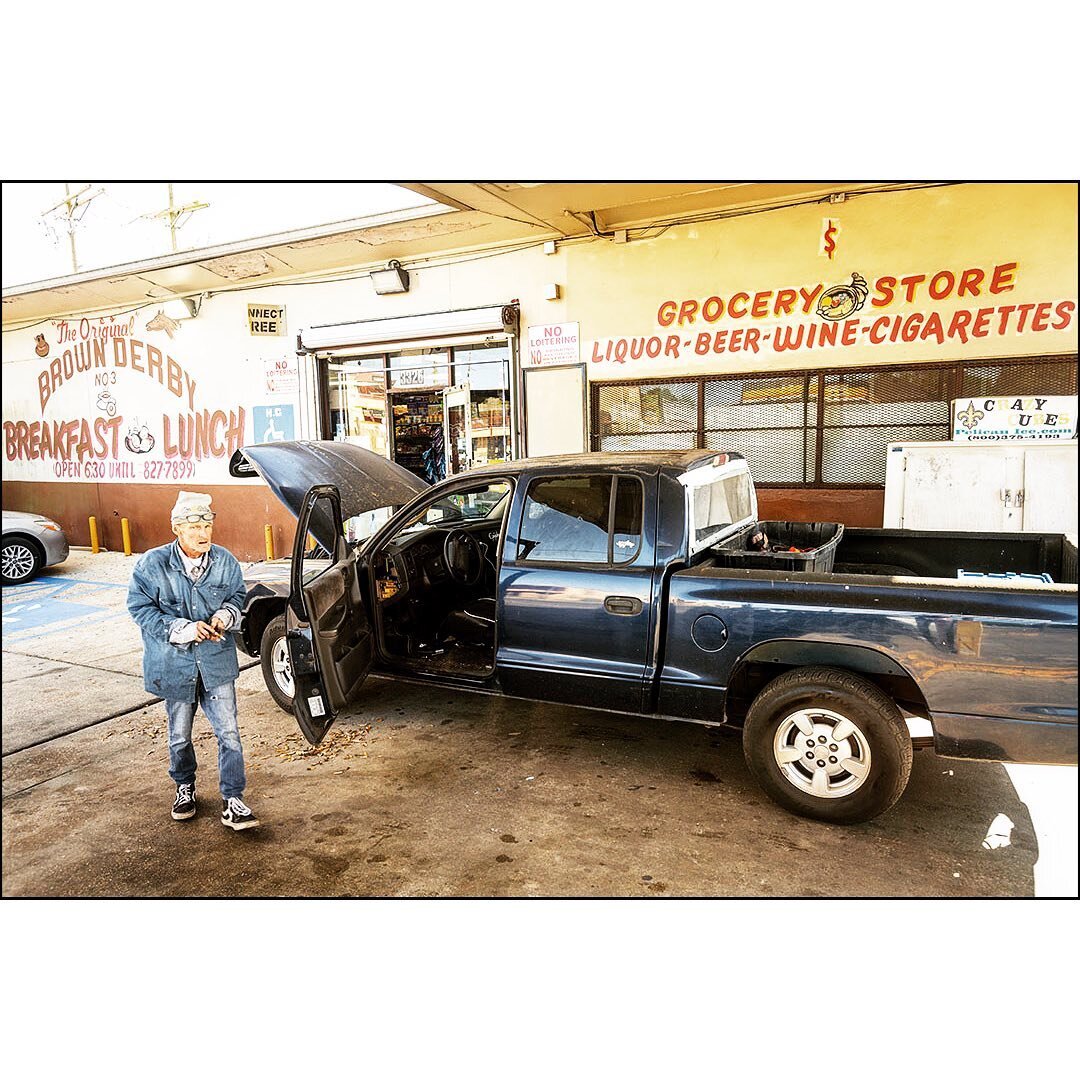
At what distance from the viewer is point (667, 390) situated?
7.64 m

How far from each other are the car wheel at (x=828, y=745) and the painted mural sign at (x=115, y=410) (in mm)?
6110

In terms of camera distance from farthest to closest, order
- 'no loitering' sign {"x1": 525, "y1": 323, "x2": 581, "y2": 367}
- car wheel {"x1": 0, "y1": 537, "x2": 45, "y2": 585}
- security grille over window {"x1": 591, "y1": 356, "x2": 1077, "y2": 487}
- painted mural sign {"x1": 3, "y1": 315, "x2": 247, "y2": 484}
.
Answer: car wheel {"x1": 0, "y1": 537, "x2": 45, "y2": 585} → 'no loitering' sign {"x1": 525, "y1": 323, "x2": 581, "y2": 367} → painted mural sign {"x1": 3, "y1": 315, "x2": 247, "y2": 484} → security grille over window {"x1": 591, "y1": 356, "x2": 1077, "y2": 487}

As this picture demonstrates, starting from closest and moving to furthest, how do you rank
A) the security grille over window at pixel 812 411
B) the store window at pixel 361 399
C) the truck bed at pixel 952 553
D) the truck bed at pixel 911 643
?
the truck bed at pixel 911 643
the truck bed at pixel 952 553
the security grille over window at pixel 812 411
the store window at pixel 361 399

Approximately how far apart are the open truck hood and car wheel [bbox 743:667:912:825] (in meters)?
2.48

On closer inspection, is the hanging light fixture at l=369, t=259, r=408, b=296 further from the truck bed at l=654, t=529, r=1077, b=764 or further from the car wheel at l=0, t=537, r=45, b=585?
the truck bed at l=654, t=529, r=1077, b=764

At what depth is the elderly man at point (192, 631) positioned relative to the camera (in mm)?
3289

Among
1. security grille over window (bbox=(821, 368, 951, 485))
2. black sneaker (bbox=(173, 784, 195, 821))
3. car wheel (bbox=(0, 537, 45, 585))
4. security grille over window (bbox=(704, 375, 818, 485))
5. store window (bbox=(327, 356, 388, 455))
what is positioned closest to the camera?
black sneaker (bbox=(173, 784, 195, 821))

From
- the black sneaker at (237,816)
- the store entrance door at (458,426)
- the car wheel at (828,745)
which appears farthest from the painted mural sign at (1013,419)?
the black sneaker at (237,816)

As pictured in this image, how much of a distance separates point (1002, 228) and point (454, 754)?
582cm

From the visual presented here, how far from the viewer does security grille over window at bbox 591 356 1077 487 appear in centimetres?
645

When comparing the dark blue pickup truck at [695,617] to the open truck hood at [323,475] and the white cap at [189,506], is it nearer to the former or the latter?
the open truck hood at [323,475]

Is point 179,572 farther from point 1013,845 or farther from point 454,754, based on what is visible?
point 1013,845

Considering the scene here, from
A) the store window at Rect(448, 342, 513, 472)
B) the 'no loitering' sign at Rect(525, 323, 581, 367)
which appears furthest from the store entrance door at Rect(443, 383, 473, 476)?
the 'no loitering' sign at Rect(525, 323, 581, 367)
